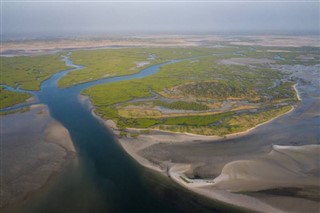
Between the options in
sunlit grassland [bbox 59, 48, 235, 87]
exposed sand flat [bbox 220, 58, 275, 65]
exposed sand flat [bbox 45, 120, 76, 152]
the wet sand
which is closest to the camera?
the wet sand

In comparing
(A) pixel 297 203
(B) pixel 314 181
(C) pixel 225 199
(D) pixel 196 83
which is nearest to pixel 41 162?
(C) pixel 225 199

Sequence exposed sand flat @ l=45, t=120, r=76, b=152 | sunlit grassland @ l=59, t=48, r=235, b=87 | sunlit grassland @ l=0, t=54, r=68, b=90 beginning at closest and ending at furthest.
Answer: exposed sand flat @ l=45, t=120, r=76, b=152 < sunlit grassland @ l=0, t=54, r=68, b=90 < sunlit grassland @ l=59, t=48, r=235, b=87

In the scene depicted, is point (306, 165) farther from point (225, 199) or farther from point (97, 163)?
point (97, 163)

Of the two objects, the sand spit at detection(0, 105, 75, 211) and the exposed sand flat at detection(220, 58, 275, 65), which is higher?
the exposed sand flat at detection(220, 58, 275, 65)

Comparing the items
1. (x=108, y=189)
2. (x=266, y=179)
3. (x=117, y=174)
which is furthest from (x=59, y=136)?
(x=266, y=179)

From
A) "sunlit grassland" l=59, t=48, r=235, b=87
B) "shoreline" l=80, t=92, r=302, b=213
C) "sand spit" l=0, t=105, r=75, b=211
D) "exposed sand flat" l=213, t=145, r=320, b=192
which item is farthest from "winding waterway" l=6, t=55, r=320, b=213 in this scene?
"sunlit grassland" l=59, t=48, r=235, b=87

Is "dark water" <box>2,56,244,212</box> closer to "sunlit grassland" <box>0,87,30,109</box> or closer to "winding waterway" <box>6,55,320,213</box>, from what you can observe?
"winding waterway" <box>6,55,320,213</box>

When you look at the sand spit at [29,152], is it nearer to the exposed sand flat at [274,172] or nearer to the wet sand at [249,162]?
the wet sand at [249,162]
